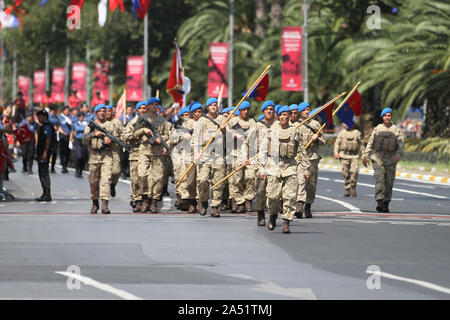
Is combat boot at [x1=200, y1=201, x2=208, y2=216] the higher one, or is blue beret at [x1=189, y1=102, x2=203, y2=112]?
blue beret at [x1=189, y1=102, x2=203, y2=112]

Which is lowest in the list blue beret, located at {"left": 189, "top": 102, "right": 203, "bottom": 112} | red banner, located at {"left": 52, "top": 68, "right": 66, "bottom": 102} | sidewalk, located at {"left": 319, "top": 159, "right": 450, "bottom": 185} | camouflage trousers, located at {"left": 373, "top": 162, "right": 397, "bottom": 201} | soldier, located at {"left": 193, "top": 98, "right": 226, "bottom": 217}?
sidewalk, located at {"left": 319, "top": 159, "right": 450, "bottom": 185}

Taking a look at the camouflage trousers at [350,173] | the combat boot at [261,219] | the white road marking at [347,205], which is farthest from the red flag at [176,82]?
the combat boot at [261,219]

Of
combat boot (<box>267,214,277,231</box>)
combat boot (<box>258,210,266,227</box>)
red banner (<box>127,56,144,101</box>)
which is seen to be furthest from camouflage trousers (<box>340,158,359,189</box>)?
red banner (<box>127,56,144,101</box>)

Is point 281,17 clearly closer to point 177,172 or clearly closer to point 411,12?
point 411,12

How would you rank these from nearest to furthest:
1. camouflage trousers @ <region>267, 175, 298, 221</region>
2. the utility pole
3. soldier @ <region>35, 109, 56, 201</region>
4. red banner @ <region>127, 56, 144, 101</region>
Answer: camouflage trousers @ <region>267, 175, 298, 221</region>, soldier @ <region>35, 109, 56, 201</region>, red banner @ <region>127, 56, 144, 101</region>, the utility pole

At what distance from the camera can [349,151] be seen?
27.2 m

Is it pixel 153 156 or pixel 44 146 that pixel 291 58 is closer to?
pixel 44 146

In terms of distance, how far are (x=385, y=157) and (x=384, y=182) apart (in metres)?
0.47

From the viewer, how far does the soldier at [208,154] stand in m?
20.0

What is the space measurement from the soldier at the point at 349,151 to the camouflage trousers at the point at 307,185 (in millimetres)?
5930

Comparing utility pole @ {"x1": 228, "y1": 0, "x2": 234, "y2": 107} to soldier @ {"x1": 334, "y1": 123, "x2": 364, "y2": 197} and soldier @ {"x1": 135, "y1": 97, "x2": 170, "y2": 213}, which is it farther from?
soldier @ {"x1": 135, "y1": 97, "x2": 170, "y2": 213}

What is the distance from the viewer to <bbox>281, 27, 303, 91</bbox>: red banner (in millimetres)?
43719

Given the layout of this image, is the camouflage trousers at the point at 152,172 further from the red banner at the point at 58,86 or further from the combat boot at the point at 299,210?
the red banner at the point at 58,86

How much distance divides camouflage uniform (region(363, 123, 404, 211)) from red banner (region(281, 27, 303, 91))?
881 inches
